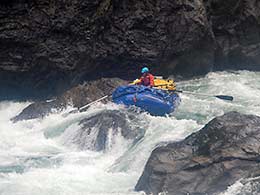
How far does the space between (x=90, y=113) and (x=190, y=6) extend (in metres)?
5.79

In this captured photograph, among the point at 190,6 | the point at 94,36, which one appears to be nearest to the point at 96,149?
the point at 94,36

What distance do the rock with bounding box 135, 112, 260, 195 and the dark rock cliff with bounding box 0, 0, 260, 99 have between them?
6671 mm

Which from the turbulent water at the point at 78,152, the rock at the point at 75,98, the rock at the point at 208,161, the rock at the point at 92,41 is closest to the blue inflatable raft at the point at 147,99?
the turbulent water at the point at 78,152

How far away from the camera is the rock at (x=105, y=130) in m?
11.5

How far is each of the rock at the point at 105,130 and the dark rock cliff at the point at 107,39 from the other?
3.23 metres

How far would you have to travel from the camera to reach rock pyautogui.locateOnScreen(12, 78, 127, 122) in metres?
13.6

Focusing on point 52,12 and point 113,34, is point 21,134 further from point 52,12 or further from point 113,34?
point 113,34

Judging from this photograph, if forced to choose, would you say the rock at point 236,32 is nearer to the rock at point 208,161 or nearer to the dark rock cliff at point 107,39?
the dark rock cliff at point 107,39

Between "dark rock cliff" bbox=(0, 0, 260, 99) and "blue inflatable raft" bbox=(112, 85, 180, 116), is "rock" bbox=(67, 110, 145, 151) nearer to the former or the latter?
"blue inflatable raft" bbox=(112, 85, 180, 116)

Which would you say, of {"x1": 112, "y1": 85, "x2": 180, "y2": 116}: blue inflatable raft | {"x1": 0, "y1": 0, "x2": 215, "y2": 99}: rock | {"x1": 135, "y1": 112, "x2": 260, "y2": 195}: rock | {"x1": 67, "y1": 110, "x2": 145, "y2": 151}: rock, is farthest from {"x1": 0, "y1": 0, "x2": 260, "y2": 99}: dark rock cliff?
{"x1": 135, "y1": 112, "x2": 260, "y2": 195}: rock

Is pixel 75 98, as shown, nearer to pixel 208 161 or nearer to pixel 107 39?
pixel 107 39

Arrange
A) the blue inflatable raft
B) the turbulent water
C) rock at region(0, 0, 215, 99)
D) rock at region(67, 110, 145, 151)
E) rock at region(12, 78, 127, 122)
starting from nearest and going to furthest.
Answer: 1. the turbulent water
2. rock at region(67, 110, 145, 151)
3. the blue inflatable raft
4. rock at region(12, 78, 127, 122)
5. rock at region(0, 0, 215, 99)

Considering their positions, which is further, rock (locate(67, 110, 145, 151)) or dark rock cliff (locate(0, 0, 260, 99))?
dark rock cliff (locate(0, 0, 260, 99))

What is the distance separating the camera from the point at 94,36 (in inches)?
599
